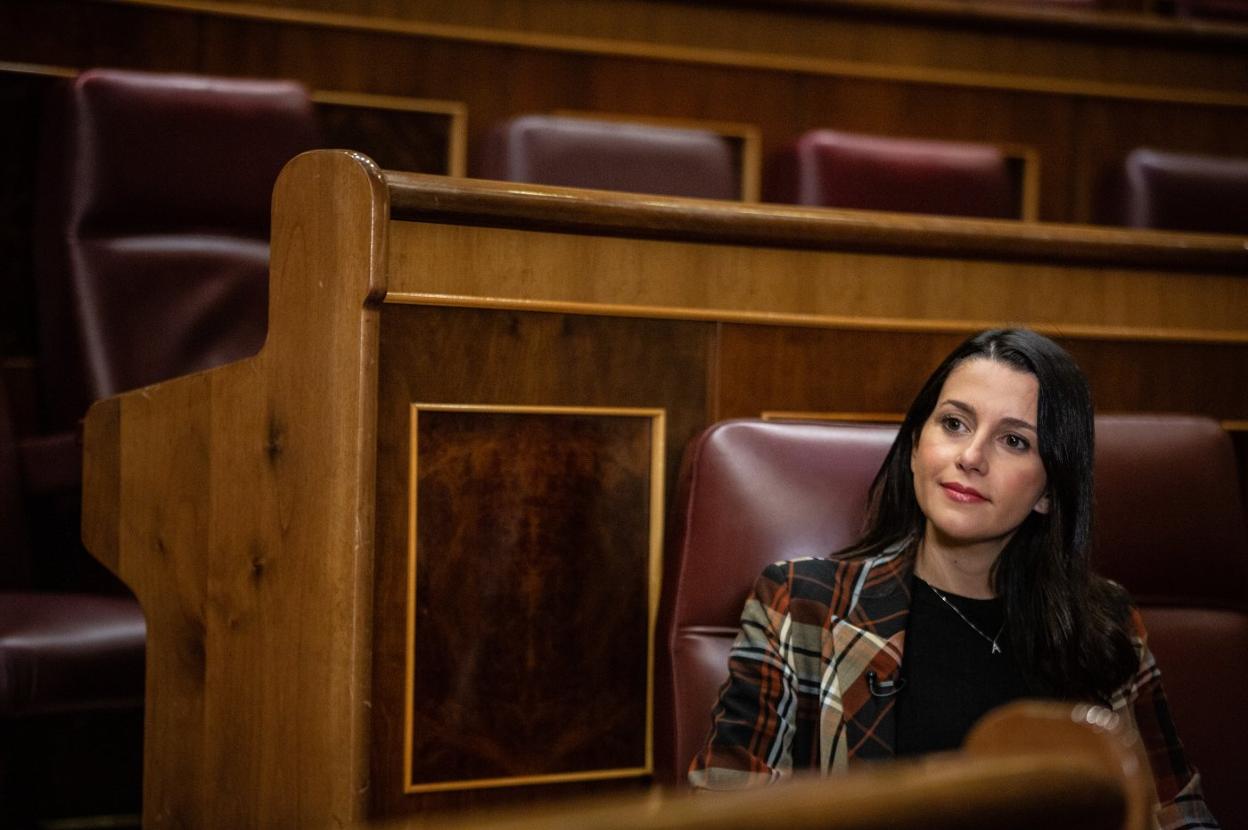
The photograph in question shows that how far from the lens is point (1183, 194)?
4.21ft

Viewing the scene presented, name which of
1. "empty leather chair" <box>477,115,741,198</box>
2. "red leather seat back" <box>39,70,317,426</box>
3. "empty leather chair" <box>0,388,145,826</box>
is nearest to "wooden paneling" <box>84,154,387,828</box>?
"empty leather chair" <box>0,388,145,826</box>

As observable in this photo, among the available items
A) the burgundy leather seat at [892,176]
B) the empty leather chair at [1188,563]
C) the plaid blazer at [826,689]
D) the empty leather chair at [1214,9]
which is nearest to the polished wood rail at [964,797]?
the plaid blazer at [826,689]

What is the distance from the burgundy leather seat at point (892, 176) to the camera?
3.96ft

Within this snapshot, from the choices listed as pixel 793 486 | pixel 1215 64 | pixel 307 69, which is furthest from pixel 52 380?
pixel 1215 64

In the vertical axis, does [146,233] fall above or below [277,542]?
above

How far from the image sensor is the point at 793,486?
0.68 m

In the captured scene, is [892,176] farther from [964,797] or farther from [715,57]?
[964,797]

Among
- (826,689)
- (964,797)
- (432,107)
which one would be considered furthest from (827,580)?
(432,107)

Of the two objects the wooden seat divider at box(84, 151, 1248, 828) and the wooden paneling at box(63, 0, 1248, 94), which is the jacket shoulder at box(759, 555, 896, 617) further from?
the wooden paneling at box(63, 0, 1248, 94)

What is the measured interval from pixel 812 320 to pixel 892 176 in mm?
526

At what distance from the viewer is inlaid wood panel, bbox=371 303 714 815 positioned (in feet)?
2.11

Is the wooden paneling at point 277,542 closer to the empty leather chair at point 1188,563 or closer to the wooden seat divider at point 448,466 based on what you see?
the wooden seat divider at point 448,466

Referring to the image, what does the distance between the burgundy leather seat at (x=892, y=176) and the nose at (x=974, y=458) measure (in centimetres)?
60

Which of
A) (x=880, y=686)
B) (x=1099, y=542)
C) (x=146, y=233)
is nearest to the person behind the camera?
(x=880, y=686)
